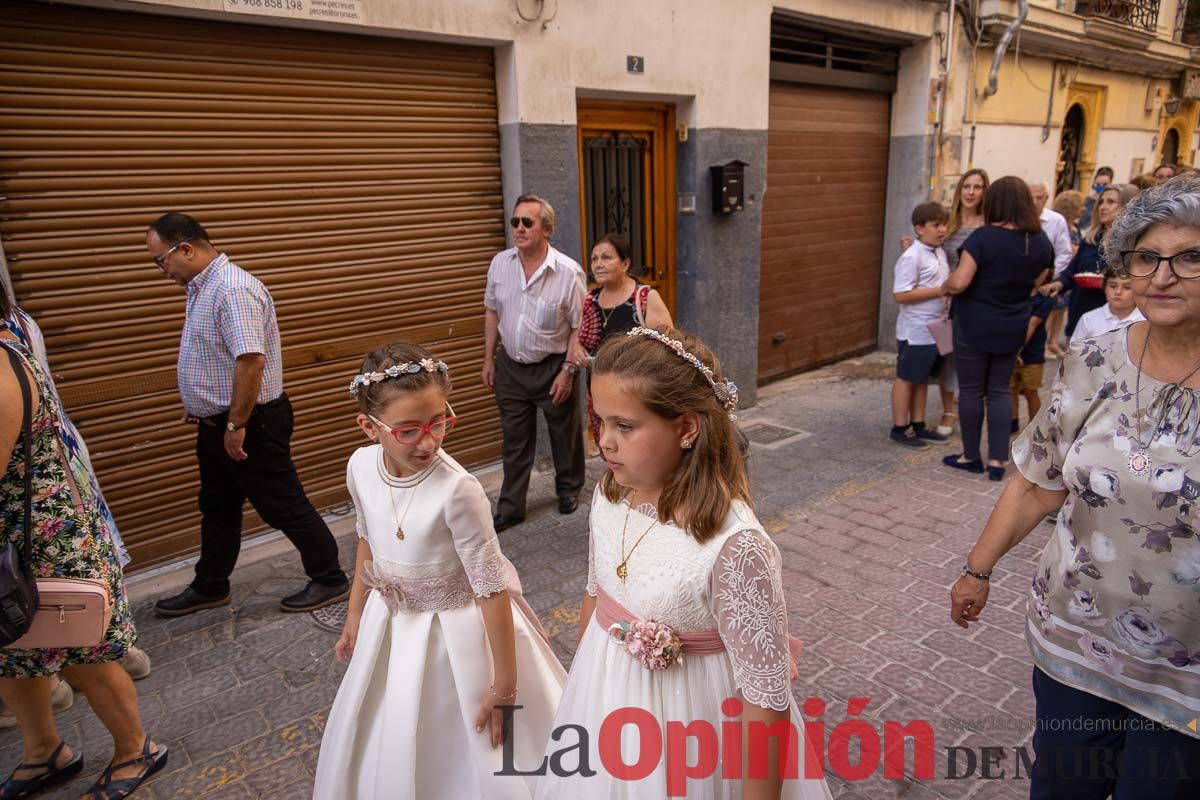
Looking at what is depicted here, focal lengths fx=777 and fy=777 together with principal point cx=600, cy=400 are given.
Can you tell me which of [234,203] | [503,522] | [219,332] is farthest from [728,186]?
[219,332]

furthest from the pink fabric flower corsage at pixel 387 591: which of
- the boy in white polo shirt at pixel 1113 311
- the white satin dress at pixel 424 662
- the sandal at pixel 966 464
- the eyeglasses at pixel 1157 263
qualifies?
the sandal at pixel 966 464

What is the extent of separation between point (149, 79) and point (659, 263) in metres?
4.09

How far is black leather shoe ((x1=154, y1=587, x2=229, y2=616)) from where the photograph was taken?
155 inches

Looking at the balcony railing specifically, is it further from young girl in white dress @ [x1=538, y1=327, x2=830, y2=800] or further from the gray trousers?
young girl in white dress @ [x1=538, y1=327, x2=830, y2=800]

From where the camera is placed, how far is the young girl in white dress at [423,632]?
2.15 m

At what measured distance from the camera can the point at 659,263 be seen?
691 cm

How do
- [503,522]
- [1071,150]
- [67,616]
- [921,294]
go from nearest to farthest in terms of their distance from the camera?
[67,616], [503,522], [921,294], [1071,150]

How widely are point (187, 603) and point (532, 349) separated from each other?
91.1 inches

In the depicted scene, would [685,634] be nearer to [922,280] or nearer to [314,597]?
[314,597]

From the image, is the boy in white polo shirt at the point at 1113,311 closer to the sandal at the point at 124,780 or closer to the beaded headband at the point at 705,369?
the beaded headband at the point at 705,369

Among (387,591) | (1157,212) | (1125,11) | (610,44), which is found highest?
(1125,11)

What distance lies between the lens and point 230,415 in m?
3.60

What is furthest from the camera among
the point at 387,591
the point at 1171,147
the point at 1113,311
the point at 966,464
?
the point at 1171,147

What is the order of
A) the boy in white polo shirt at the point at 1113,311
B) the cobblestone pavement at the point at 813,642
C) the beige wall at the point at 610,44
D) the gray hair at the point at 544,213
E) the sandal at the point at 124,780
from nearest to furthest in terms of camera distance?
1. the sandal at the point at 124,780
2. the cobblestone pavement at the point at 813,642
3. the boy in white polo shirt at the point at 1113,311
4. the gray hair at the point at 544,213
5. the beige wall at the point at 610,44
